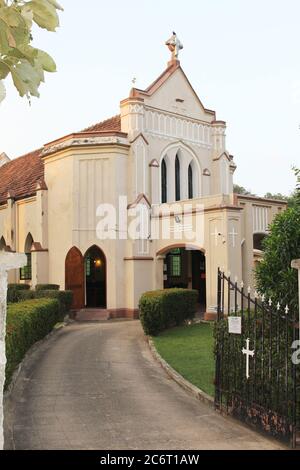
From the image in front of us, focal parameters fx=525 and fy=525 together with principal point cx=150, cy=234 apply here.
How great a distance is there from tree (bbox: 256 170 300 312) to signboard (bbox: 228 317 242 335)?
68 centimetres

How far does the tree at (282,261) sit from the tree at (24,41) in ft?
23.5

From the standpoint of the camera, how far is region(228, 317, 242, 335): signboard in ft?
29.4

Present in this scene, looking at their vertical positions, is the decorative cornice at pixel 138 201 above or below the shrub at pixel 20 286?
above

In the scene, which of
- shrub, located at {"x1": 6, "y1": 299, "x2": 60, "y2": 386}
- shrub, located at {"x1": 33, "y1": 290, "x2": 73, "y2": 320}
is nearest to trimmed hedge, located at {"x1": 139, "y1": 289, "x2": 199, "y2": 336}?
shrub, located at {"x1": 6, "y1": 299, "x2": 60, "y2": 386}

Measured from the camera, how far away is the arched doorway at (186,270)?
87.1 ft

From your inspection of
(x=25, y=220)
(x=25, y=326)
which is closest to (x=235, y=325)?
(x=25, y=326)

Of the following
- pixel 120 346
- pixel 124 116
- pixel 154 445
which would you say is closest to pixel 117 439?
pixel 154 445

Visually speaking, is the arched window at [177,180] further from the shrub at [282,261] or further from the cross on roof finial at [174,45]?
the shrub at [282,261]

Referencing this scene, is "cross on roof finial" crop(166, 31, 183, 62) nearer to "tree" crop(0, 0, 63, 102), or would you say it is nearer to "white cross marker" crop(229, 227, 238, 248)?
"white cross marker" crop(229, 227, 238, 248)

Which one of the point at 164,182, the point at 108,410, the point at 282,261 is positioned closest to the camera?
the point at 282,261

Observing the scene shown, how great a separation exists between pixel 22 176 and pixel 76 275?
31.1 feet

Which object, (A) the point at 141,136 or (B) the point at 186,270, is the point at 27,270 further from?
(A) the point at 141,136

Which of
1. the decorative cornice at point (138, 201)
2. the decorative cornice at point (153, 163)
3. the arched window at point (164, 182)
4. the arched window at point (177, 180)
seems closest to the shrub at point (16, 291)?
the decorative cornice at point (138, 201)

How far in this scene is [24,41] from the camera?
216 cm
